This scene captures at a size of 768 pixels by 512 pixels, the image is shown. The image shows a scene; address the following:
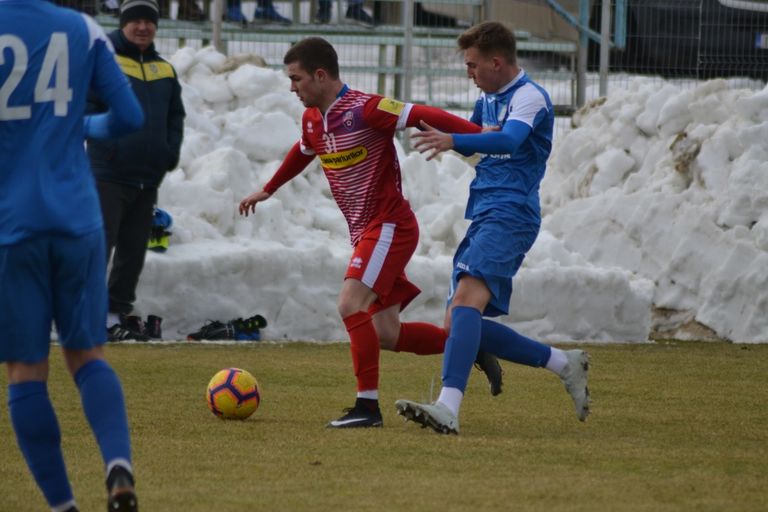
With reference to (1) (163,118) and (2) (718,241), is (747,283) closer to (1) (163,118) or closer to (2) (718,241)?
(2) (718,241)

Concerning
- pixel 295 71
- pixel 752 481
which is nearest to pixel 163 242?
pixel 295 71

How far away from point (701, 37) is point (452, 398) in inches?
415

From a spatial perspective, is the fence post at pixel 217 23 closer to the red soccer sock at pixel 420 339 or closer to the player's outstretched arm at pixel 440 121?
the red soccer sock at pixel 420 339

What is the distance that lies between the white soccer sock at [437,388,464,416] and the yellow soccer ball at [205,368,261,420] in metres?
1.00

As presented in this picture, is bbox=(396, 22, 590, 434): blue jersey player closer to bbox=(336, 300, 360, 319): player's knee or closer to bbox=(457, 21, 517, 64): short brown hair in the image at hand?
bbox=(457, 21, 517, 64): short brown hair

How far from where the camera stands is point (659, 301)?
12820 millimetres

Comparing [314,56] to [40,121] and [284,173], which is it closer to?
[284,173]

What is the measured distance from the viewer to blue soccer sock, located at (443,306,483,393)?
23.1 ft

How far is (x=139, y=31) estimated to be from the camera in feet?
32.3

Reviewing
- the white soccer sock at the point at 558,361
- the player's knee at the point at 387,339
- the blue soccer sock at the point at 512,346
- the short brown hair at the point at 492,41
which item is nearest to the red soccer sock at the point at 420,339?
the player's knee at the point at 387,339

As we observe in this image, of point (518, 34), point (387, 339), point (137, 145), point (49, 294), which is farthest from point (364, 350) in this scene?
point (518, 34)

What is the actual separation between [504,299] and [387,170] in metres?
0.87

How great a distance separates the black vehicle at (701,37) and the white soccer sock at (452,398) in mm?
10275

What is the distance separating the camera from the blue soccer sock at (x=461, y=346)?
7055 mm
